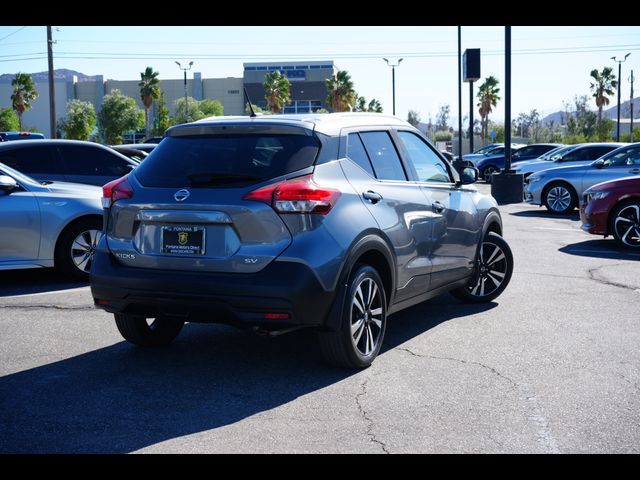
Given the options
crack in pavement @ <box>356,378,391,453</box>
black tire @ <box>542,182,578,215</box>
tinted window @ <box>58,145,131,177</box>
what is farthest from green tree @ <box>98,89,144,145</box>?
crack in pavement @ <box>356,378,391,453</box>

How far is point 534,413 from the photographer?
4645mm

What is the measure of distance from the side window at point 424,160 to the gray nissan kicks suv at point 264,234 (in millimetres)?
634

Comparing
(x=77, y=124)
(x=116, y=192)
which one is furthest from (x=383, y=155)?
(x=77, y=124)

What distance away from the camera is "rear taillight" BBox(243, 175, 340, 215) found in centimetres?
505

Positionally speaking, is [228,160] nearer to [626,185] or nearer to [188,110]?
[626,185]

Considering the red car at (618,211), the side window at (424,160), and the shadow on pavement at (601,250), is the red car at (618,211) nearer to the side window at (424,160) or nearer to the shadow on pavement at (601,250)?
the shadow on pavement at (601,250)

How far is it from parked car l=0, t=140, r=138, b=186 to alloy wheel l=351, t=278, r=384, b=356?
21.1 ft

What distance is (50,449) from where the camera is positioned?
4086 millimetres

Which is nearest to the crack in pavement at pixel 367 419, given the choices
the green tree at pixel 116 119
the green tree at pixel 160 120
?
the green tree at pixel 160 120

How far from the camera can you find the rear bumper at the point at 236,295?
497 centimetres

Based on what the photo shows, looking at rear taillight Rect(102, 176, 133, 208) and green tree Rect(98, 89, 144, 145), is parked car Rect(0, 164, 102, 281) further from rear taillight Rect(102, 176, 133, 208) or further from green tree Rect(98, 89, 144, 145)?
green tree Rect(98, 89, 144, 145)
